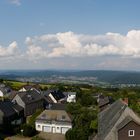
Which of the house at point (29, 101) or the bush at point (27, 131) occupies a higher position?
the house at point (29, 101)

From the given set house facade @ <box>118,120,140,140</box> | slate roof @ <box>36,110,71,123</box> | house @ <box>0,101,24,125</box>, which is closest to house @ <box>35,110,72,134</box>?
slate roof @ <box>36,110,71,123</box>

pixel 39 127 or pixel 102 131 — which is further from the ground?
pixel 102 131

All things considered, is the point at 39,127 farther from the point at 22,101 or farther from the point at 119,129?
the point at 119,129

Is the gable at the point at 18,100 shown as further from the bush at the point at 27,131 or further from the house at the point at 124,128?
the house at the point at 124,128

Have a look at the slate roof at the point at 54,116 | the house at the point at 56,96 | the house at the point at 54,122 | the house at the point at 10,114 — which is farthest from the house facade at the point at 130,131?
the house at the point at 56,96

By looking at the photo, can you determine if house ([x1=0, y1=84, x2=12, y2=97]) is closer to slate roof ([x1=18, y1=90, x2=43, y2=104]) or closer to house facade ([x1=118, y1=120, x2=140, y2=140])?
slate roof ([x1=18, y1=90, x2=43, y2=104])

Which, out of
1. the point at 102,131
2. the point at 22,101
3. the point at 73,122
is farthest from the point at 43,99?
the point at 102,131
